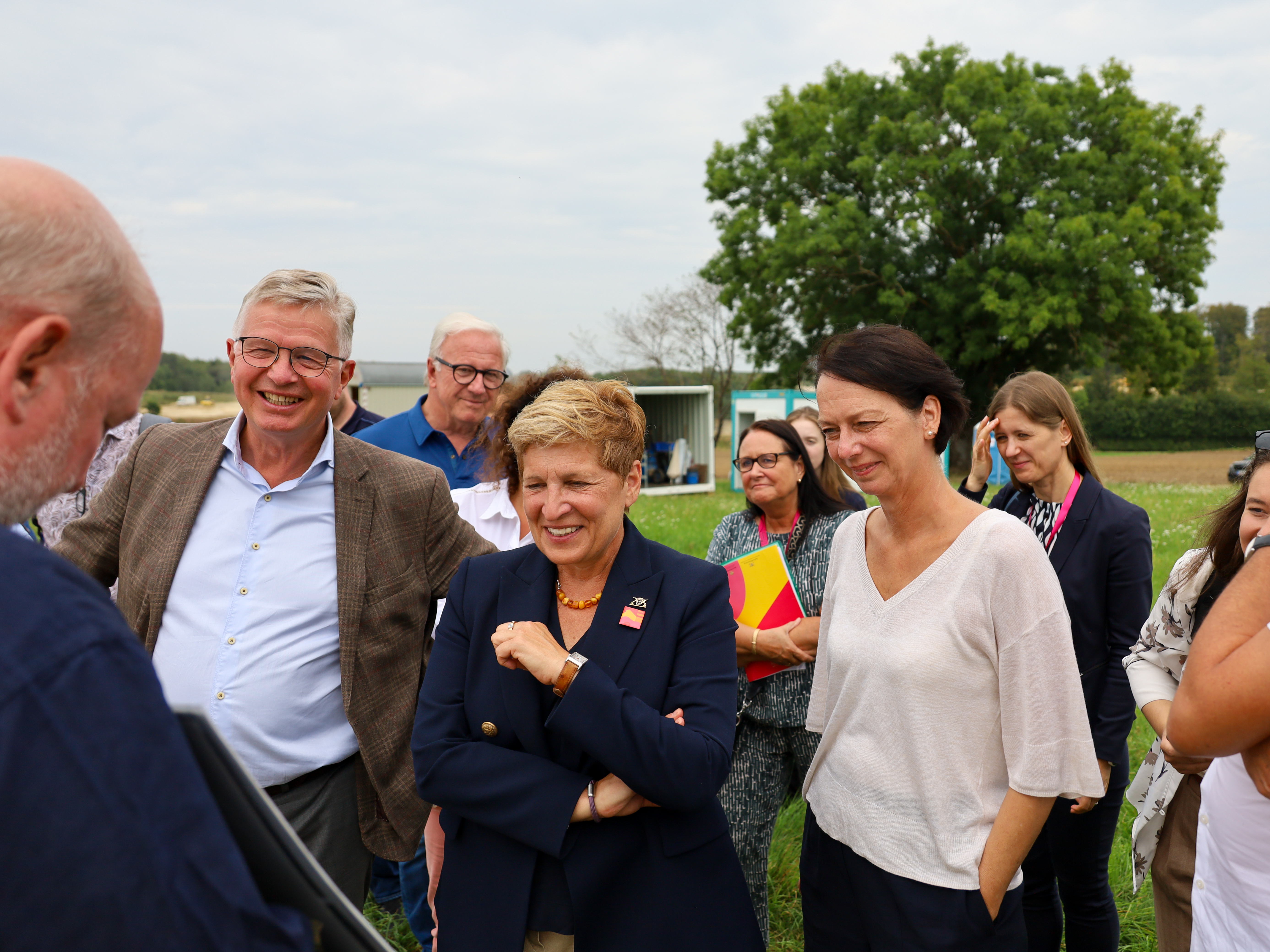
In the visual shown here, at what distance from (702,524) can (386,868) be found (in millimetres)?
11193

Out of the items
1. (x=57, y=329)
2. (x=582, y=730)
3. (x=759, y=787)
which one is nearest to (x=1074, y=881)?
(x=759, y=787)

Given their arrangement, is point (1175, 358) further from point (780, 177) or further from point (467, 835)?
point (467, 835)

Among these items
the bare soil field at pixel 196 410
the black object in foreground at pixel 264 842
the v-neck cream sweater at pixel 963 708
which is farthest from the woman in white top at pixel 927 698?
the bare soil field at pixel 196 410

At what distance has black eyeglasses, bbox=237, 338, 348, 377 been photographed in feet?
8.61

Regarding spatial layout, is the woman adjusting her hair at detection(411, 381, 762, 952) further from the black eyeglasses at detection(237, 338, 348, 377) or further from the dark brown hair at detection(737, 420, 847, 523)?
the dark brown hair at detection(737, 420, 847, 523)

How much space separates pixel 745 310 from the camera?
29.8m

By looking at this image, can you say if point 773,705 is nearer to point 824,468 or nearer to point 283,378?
point 824,468

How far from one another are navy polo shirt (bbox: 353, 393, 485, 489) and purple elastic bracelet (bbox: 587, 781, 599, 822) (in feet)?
7.62

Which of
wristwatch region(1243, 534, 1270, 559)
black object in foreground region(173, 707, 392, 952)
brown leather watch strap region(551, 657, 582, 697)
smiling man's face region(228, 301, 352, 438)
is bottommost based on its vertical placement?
brown leather watch strap region(551, 657, 582, 697)

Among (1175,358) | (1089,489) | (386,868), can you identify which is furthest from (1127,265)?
(386,868)

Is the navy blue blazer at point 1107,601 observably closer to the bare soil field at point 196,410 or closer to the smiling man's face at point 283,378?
the smiling man's face at point 283,378

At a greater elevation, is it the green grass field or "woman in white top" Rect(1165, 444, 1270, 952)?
"woman in white top" Rect(1165, 444, 1270, 952)

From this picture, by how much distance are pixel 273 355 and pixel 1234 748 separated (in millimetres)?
2615

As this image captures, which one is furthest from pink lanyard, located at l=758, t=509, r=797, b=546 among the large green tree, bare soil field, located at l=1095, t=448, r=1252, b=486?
the large green tree
